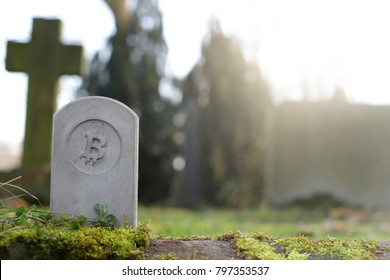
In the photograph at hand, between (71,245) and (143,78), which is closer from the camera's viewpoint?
(71,245)

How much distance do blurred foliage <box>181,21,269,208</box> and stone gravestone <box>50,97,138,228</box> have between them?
802 cm

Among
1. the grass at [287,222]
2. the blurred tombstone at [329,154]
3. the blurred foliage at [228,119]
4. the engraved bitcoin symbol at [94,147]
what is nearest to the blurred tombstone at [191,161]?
the blurred foliage at [228,119]

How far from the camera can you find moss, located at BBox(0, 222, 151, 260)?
7.82 ft

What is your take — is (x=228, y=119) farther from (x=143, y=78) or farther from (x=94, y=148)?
(x=94, y=148)

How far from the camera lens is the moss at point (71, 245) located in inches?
93.8

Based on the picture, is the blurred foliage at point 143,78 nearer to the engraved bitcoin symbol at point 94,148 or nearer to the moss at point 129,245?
the engraved bitcoin symbol at point 94,148

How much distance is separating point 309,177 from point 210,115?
3036 millimetres

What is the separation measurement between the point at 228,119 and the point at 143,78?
1.94 metres

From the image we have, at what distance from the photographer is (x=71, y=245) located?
7.84ft

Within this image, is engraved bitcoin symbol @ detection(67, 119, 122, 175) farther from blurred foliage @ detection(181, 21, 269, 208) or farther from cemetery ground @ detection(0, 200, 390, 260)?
blurred foliage @ detection(181, 21, 269, 208)

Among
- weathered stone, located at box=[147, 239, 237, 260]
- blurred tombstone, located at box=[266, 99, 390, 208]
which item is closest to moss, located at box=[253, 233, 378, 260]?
weathered stone, located at box=[147, 239, 237, 260]

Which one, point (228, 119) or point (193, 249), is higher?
point (228, 119)

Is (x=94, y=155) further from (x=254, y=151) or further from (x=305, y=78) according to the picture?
(x=305, y=78)

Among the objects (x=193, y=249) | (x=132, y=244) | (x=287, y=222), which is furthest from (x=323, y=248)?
(x=287, y=222)
